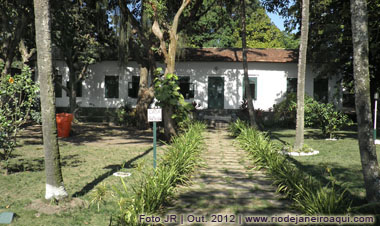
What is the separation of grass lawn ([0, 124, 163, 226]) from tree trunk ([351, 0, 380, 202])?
12.3 ft

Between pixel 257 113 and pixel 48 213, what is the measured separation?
17.3 meters

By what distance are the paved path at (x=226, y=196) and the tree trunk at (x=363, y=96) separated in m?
1.38

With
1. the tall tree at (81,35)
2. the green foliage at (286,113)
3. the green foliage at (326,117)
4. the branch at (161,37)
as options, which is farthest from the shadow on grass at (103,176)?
the green foliage at (286,113)

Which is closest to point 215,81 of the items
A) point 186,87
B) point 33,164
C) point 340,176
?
point 186,87

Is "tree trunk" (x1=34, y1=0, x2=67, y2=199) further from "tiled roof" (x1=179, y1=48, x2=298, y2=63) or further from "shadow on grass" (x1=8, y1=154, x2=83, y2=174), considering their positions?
"tiled roof" (x1=179, y1=48, x2=298, y2=63)

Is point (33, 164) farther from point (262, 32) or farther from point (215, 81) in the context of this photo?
point (262, 32)

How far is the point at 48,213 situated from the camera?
5227 mm

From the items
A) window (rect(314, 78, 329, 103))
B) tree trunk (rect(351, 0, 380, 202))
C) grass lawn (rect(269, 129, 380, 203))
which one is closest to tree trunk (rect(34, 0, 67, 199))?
grass lawn (rect(269, 129, 380, 203))

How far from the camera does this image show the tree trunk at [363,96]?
5285mm

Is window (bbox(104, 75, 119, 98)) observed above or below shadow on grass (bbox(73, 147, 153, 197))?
above

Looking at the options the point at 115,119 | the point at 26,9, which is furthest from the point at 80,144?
the point at 115,119

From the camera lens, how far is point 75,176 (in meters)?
7.54

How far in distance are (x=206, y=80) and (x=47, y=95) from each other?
58.3 feet

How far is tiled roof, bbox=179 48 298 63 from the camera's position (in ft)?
73.7
